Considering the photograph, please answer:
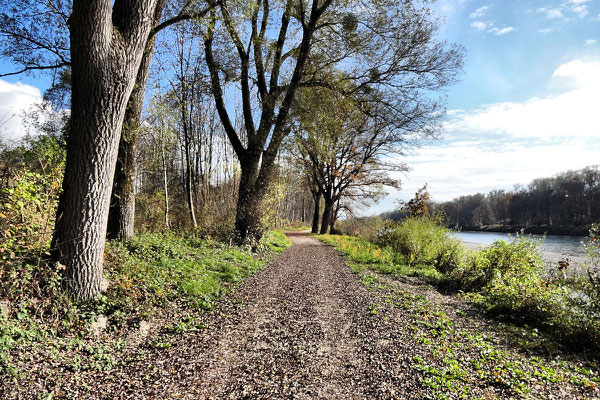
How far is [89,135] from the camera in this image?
4023 millimetres

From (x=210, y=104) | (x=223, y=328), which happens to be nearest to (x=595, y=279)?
(x=223, y=328)

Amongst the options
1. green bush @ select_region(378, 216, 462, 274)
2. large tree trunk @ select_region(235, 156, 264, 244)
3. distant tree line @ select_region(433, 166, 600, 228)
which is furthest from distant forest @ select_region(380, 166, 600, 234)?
large tree trunk @ select_region(235, 156, 264, 244)

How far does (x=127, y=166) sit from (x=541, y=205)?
191ft

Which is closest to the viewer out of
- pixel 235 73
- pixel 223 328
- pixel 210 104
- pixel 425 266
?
pixel 223 328

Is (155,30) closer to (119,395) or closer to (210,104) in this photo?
(119,395)

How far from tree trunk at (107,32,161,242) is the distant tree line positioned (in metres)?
20.2

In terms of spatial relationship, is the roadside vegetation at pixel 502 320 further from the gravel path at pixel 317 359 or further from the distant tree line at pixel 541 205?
the distant tree line at pixel 541 205

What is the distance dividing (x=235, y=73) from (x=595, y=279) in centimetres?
1181

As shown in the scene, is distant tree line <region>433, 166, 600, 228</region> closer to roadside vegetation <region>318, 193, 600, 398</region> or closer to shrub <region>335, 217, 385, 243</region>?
shrub <region>335, 217, 385, 243</region>

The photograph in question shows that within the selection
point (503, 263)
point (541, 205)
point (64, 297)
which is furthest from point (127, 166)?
point (541, 205)

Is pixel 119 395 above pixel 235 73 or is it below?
below

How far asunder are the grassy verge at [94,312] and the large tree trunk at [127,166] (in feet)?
3.93

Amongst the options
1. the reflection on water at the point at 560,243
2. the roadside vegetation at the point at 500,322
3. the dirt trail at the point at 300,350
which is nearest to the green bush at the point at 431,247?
the reflection on water at the point at 560,243

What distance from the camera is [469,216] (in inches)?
2464
